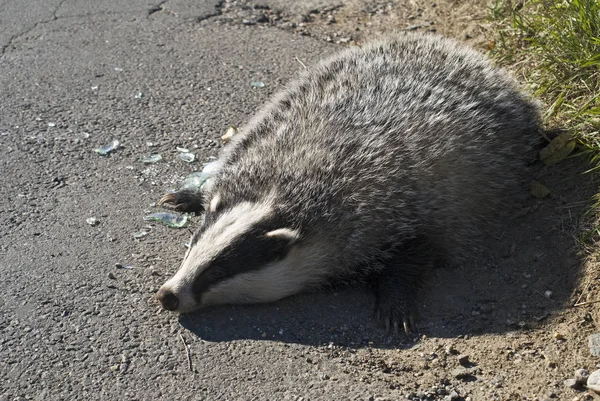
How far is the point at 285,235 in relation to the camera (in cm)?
448

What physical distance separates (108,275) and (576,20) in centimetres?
Result: 354

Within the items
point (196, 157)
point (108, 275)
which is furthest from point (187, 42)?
point (108, 275)

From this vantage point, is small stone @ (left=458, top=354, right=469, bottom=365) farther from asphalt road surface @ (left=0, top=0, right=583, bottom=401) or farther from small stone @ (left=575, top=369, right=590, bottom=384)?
small stone @ (left=575, top=369, right=590, bottom=384)

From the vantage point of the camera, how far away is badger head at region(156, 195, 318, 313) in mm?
4332

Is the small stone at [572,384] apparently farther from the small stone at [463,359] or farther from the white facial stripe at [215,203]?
the white facial stripe at [215,203]

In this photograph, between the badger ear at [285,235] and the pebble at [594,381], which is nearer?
the pebble at [594,381]

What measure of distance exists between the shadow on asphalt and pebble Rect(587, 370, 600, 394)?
56 centimetres

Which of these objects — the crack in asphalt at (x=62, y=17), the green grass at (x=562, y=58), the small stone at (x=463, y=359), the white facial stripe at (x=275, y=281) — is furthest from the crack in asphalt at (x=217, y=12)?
the small stone at (x=463, y=359)

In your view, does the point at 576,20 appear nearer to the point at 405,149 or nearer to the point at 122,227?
the point at 405,149

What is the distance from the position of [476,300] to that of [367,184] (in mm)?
935

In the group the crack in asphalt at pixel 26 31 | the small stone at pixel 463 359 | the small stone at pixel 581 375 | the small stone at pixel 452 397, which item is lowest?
the crack in asphalt at pixel 26 31

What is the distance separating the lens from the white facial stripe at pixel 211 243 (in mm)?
4316

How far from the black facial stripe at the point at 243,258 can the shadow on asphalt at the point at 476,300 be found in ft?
0.69

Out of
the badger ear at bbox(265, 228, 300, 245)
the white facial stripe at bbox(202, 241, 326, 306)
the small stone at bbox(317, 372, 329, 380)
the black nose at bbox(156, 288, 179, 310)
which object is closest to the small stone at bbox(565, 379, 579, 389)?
the small stone at bbox(317, 372, 329, 380)
